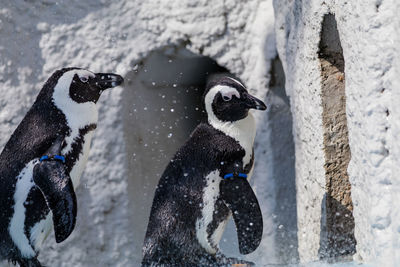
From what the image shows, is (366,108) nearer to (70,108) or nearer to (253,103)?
(253,103)

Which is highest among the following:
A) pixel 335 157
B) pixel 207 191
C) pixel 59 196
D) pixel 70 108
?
pixel 70 108

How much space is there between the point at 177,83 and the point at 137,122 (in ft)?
0.80

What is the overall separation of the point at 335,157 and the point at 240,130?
1.05 ft

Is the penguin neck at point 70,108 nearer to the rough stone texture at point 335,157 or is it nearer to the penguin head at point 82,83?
the penguin head at point 82,83

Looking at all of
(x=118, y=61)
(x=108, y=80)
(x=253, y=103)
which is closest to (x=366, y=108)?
(x=253, y=103)

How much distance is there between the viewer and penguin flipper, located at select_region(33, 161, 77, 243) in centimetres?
184

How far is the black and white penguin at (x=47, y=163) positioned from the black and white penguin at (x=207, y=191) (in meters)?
0.24

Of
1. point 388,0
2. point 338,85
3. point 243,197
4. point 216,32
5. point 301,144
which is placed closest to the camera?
point 388,0

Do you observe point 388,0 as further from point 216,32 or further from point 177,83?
point 177,83

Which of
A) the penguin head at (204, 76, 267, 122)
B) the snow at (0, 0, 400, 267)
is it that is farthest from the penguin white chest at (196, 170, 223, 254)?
the snow at (0, 0, 400, 267)

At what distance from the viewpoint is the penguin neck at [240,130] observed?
1.96 metres

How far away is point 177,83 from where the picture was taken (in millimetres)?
2832

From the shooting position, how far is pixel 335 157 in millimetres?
2117

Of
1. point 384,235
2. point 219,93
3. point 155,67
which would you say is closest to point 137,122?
point 155,67
